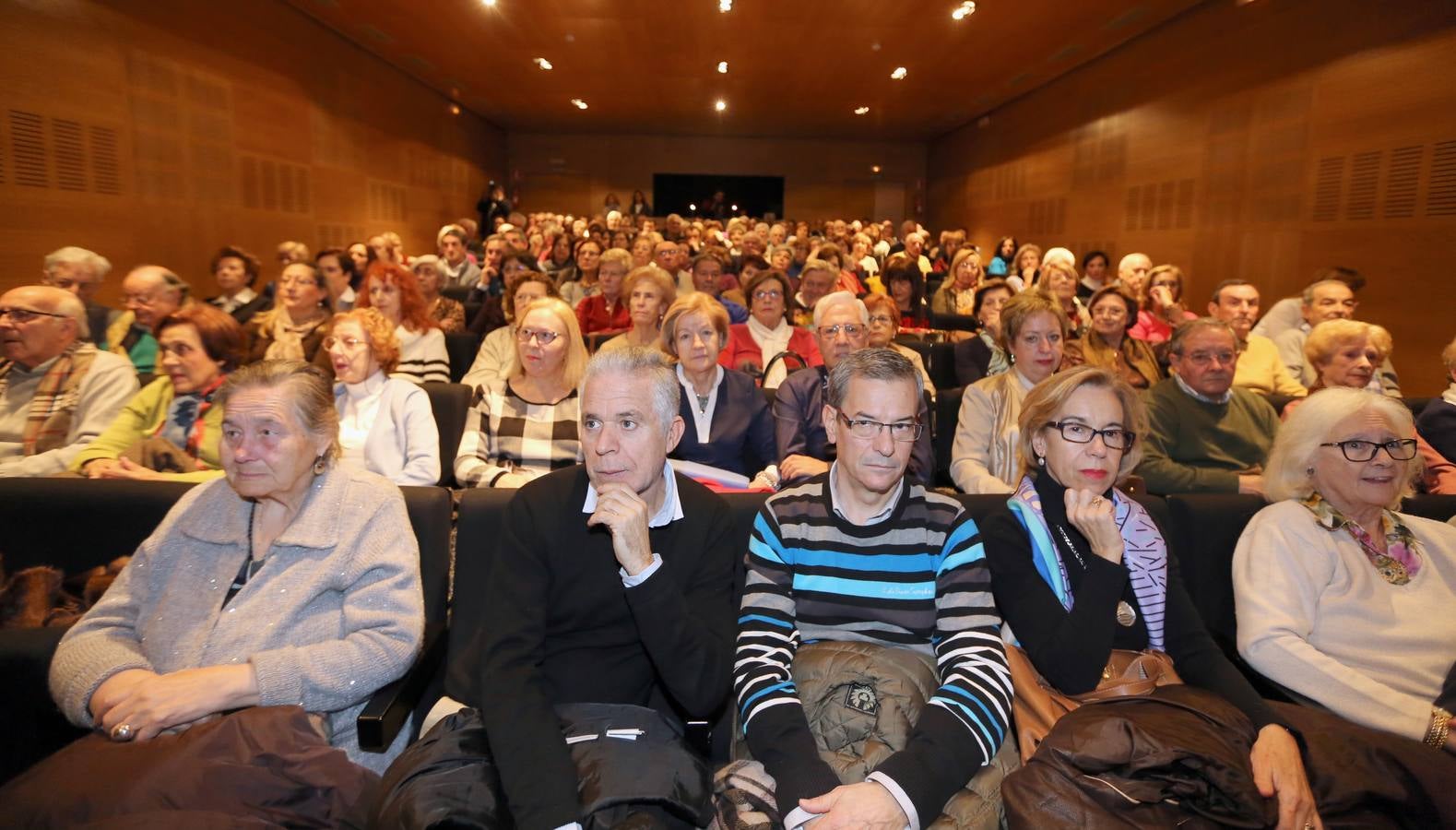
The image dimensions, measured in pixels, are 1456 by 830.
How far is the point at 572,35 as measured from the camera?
1059 centimetres

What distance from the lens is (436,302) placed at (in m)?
5.93

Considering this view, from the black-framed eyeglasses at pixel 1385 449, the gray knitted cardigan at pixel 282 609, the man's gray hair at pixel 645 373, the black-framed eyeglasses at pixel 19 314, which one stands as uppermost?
the black-framed eyeglasses at pixel 19 314

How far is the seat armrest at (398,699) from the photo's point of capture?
1624 millimetres

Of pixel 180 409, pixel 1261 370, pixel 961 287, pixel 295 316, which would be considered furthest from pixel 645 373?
pixel 961 287

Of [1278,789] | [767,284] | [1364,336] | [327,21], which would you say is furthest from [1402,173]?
[327,21]

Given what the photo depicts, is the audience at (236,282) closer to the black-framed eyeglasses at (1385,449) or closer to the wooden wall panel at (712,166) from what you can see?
the black-framed eyeglasses at (1385,449)

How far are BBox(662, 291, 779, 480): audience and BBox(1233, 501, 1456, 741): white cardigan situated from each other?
1.78 meters

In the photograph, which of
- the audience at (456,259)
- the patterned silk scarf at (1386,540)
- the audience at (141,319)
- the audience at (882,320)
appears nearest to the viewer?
the patterned silk scarf at (1386,540)

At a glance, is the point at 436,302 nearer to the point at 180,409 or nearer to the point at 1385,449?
the point at 180,409

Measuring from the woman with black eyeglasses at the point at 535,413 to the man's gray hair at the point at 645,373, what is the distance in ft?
4.62

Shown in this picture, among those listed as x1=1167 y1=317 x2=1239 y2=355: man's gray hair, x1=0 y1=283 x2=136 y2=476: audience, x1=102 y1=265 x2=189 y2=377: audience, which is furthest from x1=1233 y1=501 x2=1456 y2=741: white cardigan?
x1=102 y1=265 x2=189 y2=377: audience

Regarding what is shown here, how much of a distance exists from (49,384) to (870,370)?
3.24 metres

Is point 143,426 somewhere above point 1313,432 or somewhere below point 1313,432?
below

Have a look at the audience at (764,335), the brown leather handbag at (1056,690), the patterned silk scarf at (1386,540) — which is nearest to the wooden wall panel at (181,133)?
the audience at (764,335)
